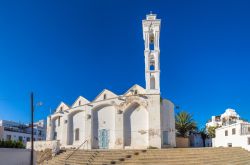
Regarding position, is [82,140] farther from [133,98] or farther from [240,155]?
[240,155]

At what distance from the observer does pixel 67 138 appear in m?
37.1

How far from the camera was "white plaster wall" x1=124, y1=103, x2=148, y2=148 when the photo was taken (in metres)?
31.5

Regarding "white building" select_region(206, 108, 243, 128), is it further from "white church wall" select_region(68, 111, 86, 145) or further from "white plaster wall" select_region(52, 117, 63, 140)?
"white plaster wall" select_region(52, 117, 63, 140)

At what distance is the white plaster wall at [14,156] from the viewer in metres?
17.5

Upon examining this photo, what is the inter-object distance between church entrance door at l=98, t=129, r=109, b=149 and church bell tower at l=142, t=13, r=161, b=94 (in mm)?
7529

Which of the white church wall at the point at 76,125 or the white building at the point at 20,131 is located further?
the white building at the point at 20,131

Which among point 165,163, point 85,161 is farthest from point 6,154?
point 165,163

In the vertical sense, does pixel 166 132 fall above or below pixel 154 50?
below

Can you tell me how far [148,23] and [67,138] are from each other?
60.9 feet

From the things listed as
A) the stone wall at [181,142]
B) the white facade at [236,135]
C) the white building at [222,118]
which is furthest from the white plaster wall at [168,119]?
the white building at [222,118]

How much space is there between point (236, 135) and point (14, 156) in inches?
1076

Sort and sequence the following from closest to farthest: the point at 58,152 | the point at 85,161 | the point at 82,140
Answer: the point at 85,161 < the point at 58,152 < the point at 82,140

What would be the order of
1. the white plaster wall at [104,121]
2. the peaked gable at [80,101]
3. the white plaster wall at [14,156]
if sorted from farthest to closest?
the peaked gable at [80,101]
the white plaster wall at [104,121]
the white plaster wall at [14,156]

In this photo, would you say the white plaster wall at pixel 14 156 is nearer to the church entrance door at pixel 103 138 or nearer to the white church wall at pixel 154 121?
the church entrance door at pixel 103 138
